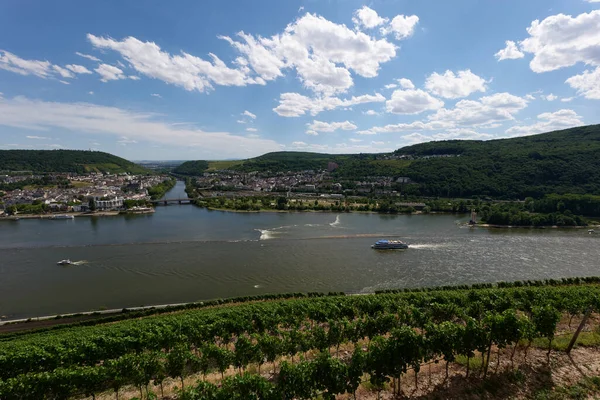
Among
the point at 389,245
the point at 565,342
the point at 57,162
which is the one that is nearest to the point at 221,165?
the point at 57,162

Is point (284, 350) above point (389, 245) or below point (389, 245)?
above

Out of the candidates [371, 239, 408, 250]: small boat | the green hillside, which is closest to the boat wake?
[371, 239, 408, 250]: small boat

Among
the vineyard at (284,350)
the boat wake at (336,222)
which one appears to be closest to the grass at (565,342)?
the vineyard at (284,350)

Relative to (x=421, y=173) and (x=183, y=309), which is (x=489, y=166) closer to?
(x=421, y=173)

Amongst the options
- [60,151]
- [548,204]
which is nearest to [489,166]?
[548,204]

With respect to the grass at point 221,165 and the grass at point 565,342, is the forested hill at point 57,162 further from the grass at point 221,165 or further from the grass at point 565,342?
the grass at point 565,342

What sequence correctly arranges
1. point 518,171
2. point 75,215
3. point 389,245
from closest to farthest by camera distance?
point 389,245, point 75,215, point 518,171

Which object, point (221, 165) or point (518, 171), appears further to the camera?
point (221, 165)

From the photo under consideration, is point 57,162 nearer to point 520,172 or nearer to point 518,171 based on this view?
point 518,171

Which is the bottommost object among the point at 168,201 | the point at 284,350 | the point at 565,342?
the point at 168,201
